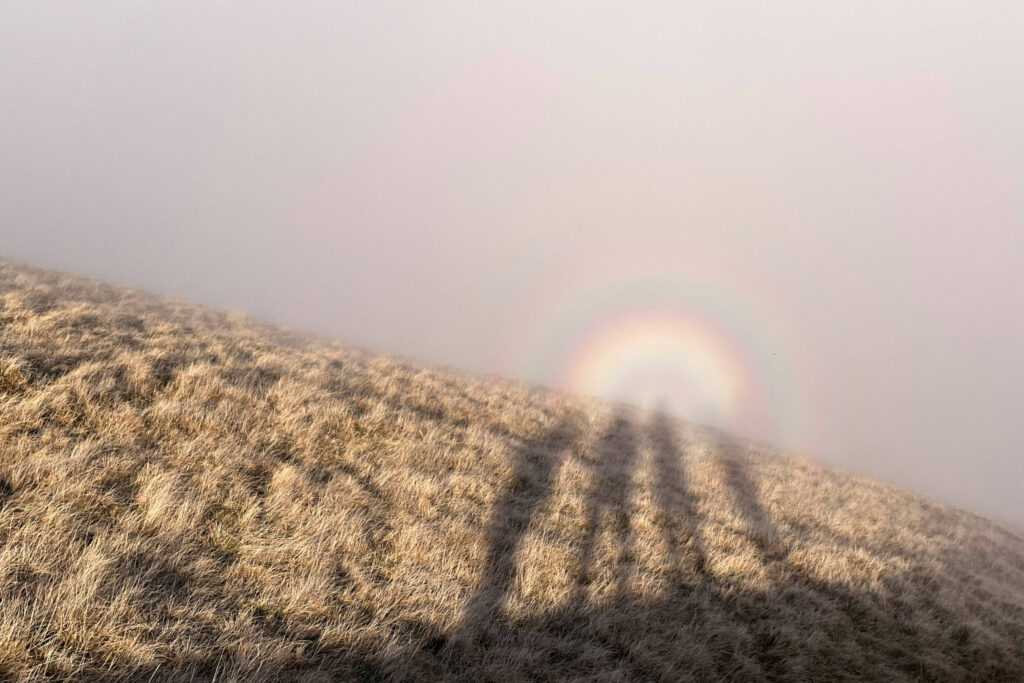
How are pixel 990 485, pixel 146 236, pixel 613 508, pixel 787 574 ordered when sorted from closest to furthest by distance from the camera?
pixel 787 574, pixel 613 508, pixel 990 485, pixel 146 236

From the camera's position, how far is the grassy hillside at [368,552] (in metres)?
3.69

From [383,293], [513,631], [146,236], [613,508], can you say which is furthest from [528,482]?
[146,236]

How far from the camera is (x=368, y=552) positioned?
16.6 ft

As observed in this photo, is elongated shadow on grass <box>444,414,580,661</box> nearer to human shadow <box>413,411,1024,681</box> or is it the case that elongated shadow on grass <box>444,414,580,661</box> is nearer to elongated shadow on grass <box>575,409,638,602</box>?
human shadow <box>413,411,1024,681</box>

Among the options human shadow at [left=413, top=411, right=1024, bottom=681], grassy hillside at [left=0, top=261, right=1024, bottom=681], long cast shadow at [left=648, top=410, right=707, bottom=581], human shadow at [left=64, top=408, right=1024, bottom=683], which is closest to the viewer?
grassy hillside at [left=0, top=261, right=1024, bottom=681]

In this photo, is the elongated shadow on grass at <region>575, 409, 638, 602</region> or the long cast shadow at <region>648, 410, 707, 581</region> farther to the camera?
the long cast shadow at <region>648, 410, 707, 581</region>

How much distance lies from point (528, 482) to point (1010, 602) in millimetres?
8896

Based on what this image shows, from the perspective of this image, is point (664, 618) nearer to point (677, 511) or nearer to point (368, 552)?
point (677, 511)

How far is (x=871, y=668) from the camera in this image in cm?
529

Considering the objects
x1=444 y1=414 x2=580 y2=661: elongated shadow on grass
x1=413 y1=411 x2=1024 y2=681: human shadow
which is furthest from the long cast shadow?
x1=444 y1=414 x2=580 y2=661: elongated shadow on grass

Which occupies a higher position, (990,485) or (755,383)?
(755,383)

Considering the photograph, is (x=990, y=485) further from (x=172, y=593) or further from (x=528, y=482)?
(x=172, y=593)

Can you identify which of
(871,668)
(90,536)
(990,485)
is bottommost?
(990,485)

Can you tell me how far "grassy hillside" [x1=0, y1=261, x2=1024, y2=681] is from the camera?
369 centimetres
